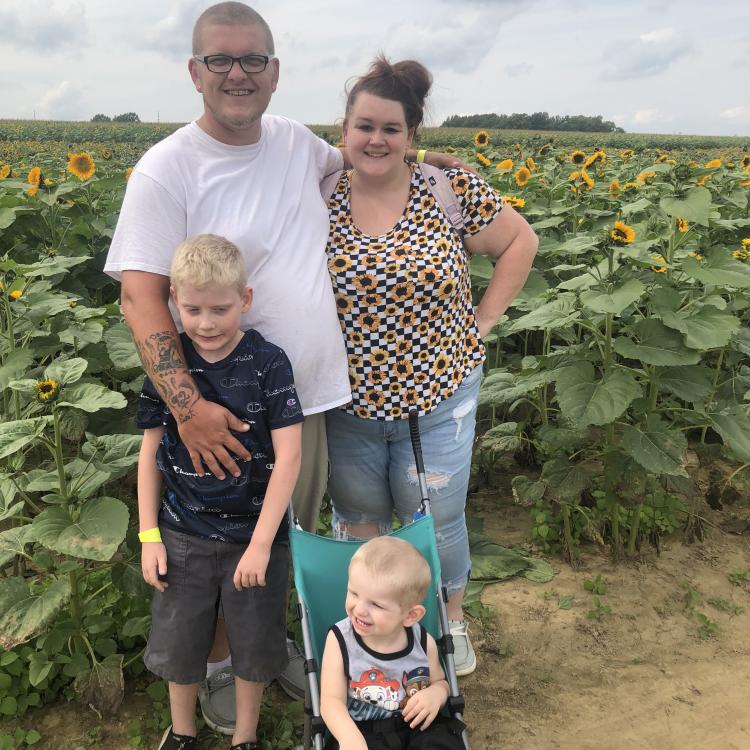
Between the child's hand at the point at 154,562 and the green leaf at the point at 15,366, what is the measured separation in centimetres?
93

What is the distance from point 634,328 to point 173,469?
1.90 m

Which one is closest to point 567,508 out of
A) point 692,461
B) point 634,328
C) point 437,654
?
point 634,328

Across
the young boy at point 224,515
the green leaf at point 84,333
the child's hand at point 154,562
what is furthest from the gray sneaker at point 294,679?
the green leaf at point 84,333

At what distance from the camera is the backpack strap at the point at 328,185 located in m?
2.41

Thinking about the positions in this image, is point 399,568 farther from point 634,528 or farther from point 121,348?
point 634,528

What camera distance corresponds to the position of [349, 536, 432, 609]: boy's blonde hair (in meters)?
1.87

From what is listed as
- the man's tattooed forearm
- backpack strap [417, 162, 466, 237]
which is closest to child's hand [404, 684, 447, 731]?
the man's tattooed forearm

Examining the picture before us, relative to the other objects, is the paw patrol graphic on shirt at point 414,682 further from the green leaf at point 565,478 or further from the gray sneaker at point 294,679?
the green leaf at point 565,478

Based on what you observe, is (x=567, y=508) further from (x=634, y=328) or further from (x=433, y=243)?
(x=433, y=243)

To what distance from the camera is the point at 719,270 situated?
3.01m

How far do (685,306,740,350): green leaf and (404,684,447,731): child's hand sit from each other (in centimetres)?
163

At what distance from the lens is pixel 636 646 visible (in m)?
3.09

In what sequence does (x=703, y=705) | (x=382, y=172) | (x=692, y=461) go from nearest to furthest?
(x=382, y=172) → (x=703, y=705) → (x=692, y=461)

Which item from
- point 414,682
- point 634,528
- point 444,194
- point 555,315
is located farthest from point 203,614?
point 634,528
